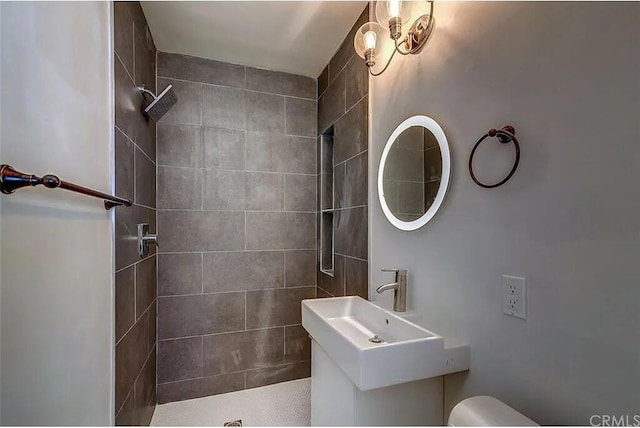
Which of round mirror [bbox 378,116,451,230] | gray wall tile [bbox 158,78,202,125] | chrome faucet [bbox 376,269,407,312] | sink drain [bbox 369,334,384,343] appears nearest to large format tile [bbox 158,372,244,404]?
sink drain [bbox 369,334,384,343]

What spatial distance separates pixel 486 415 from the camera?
75cm

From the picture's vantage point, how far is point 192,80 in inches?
81.2

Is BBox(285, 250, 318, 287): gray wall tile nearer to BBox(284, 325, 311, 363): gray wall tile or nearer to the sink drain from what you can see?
BBox(284, 325, 311, 363): gray wall tile

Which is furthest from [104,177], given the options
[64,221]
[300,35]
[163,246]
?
[300,35]

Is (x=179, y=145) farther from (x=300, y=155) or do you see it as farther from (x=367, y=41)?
(x=367, y=41)

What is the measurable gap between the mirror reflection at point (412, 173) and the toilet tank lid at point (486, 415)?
0.70m

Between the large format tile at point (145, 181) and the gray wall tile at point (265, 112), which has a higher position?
the gray wall tile at point (265, 112)

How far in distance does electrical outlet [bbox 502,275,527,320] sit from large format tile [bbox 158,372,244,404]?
198 cm

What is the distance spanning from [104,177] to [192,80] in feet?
4.25

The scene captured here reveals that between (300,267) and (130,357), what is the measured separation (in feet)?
4.10

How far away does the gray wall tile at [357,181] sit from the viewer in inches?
65.7

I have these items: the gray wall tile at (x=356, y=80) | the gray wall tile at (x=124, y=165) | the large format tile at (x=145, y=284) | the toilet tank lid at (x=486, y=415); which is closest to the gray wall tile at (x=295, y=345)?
the large format tile at (x=145, y=284)

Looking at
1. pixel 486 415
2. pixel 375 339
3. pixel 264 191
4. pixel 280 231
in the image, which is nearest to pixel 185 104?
pixel 264 191

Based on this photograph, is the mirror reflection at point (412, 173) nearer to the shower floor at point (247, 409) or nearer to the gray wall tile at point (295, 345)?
the gray wall tile at point (295, 345)
